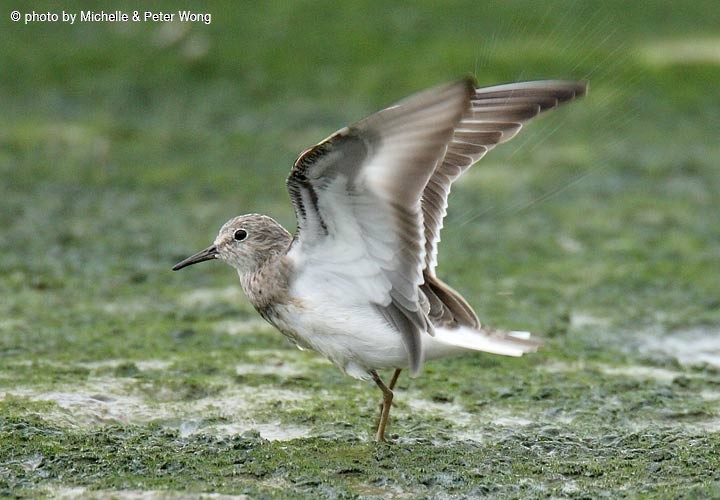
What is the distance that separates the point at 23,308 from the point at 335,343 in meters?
2.94

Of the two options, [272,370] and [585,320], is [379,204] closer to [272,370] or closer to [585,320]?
[272,370]

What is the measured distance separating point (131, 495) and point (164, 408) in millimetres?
1245

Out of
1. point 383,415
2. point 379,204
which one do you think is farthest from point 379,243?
point 383,415

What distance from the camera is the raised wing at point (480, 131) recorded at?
18.3 ft

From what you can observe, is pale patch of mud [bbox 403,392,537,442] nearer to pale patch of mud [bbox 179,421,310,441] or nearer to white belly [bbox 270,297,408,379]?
white belly [bbox 270,297,408,379]

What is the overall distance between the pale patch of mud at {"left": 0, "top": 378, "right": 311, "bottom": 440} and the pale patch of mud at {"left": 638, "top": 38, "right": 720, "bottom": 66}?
23.3 feet

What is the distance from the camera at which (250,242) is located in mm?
5883

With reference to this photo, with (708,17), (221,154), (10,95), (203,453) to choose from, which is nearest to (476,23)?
(708,17)

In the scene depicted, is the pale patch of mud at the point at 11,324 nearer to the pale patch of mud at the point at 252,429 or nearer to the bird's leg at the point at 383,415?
the pale patch of mud at the point at 252,429

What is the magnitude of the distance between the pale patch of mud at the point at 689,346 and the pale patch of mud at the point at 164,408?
220cm

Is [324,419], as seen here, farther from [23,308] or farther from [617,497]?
[23,308]

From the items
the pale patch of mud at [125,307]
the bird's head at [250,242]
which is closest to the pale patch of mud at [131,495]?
the bird's head at [250,242]

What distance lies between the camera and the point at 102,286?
26.6ft

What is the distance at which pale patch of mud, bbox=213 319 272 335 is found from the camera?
734cm
